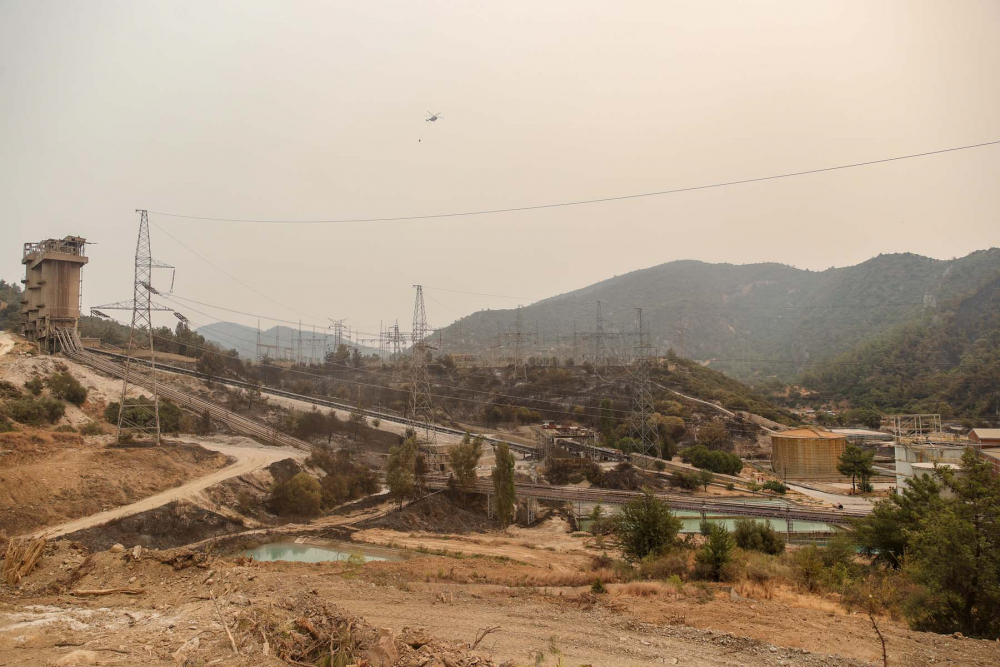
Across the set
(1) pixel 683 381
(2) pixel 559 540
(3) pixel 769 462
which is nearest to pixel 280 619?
(2) pixel 559 540

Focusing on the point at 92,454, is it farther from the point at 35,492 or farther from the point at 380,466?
the point at 380,466

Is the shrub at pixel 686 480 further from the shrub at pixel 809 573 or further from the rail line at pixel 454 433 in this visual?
the shrub at pixel 809 573

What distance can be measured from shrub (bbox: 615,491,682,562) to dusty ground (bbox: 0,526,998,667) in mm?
6075

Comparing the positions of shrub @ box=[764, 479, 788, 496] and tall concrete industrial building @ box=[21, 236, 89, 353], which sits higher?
tall concrete industrial building @ box=[21, 236, 89, 353]

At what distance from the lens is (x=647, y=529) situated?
68.4 feet

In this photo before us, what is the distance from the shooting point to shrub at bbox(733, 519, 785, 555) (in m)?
23.8

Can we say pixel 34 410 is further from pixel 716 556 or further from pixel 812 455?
pixel 812 455

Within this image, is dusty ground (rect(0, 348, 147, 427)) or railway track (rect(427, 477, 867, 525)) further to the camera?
dusty ground (rect(0, 348, 147, 427))

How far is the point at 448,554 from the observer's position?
80.8 ft

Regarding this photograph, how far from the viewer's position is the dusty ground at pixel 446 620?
872cm

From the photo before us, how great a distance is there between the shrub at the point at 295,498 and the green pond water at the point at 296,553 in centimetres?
497

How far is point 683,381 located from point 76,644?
82698mm

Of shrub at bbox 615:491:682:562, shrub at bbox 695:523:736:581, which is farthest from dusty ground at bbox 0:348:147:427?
shrub at bbox 695:523:736:581

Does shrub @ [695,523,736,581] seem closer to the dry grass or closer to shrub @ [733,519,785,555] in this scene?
the dry grass
